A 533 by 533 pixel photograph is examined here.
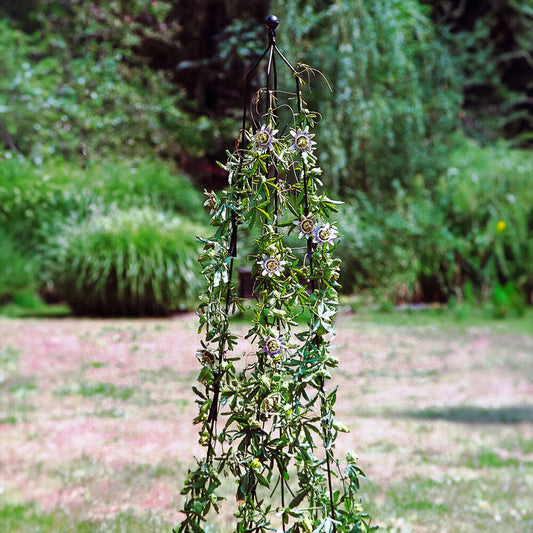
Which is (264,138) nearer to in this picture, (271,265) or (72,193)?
(271,265)

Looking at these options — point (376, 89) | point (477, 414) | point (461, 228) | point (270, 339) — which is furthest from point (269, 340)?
point (461, 228)

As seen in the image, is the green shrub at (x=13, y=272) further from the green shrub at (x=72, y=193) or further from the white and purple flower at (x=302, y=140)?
the white and purple flower at (x=302, y=140)

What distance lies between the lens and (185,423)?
1593mm

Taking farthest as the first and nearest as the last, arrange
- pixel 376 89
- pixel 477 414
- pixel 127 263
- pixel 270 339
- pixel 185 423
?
1. pixel 376 89
2. pixel 127 263
3. pixel 477 414
4. pixel 185 423
5. pixel 270 339

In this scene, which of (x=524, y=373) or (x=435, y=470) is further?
(x=524, y=373)

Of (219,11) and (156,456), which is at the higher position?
(219,11)

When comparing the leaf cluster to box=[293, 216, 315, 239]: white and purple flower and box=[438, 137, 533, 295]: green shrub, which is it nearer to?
box=[293, 216, 315, 239]: white and purple flower

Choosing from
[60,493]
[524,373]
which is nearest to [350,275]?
[524,373]

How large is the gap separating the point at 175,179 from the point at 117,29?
1.63 ft

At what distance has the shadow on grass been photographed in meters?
1.90

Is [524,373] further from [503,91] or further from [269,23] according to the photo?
[269,23]

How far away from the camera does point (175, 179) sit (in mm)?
2166

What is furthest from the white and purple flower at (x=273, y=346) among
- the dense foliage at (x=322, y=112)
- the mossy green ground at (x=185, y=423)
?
the dense foliage at (x=322, y=112)

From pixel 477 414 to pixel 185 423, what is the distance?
91 cm
